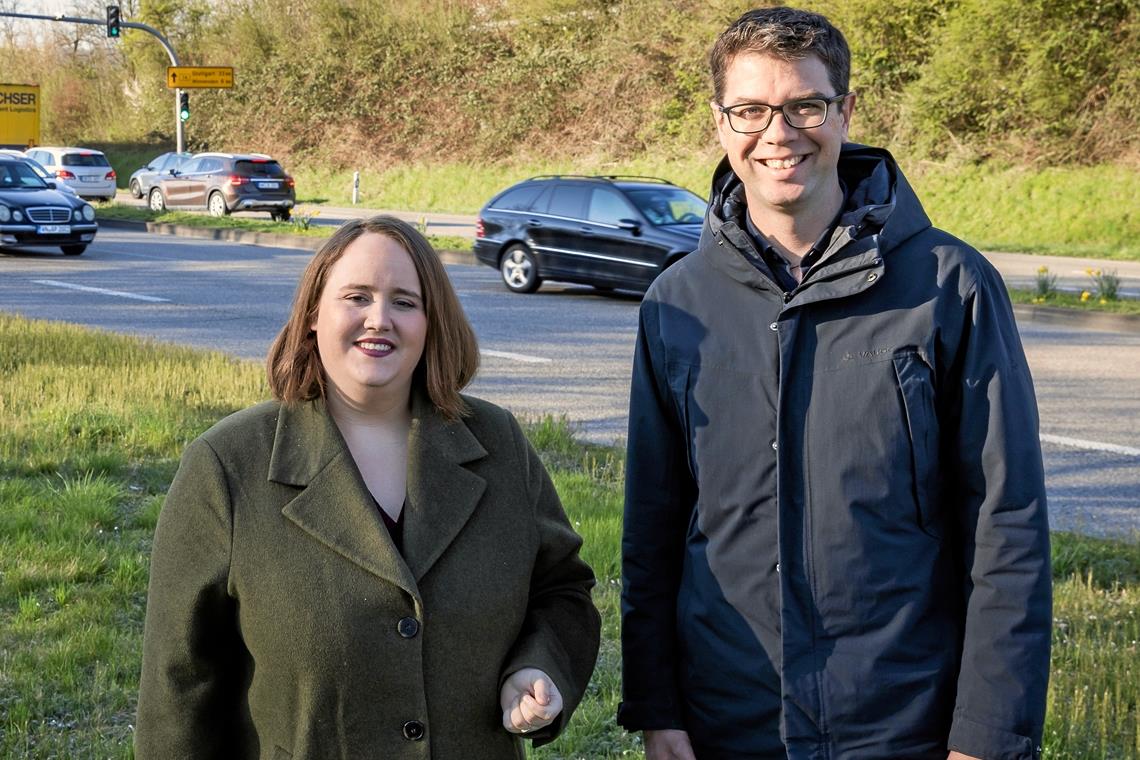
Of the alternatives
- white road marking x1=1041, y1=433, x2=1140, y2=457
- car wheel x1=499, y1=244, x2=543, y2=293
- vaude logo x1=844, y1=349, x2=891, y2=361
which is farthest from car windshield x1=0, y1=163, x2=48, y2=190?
vaude logo x1=844, y1=349, x2=891, y2=361

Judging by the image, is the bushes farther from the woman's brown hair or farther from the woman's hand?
the woman's hand

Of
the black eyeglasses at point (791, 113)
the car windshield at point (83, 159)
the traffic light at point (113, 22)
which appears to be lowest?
the car windshield at point (83, 159)

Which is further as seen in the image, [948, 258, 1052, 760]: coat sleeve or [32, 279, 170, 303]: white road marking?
[32, 279, 170, 303]: white road marking

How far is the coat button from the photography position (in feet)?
7.88

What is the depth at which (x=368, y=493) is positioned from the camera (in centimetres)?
249

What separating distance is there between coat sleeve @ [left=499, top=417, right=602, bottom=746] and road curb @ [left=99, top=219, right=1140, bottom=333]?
42.4 inches

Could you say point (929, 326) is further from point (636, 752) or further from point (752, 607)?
point (636, 752)

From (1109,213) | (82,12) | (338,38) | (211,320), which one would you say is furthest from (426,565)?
(82,12)

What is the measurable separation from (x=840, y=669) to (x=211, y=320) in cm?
1306

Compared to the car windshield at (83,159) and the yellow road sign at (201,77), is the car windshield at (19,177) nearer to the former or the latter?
the yellow road sign at (201,77)

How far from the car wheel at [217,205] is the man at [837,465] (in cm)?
3171

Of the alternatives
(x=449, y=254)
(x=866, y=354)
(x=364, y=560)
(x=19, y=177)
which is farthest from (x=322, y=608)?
(x=19, y=177)

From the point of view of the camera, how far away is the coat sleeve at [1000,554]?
2.29m

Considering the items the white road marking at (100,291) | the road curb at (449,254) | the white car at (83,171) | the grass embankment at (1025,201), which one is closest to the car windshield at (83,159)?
the white car at (83,171)
